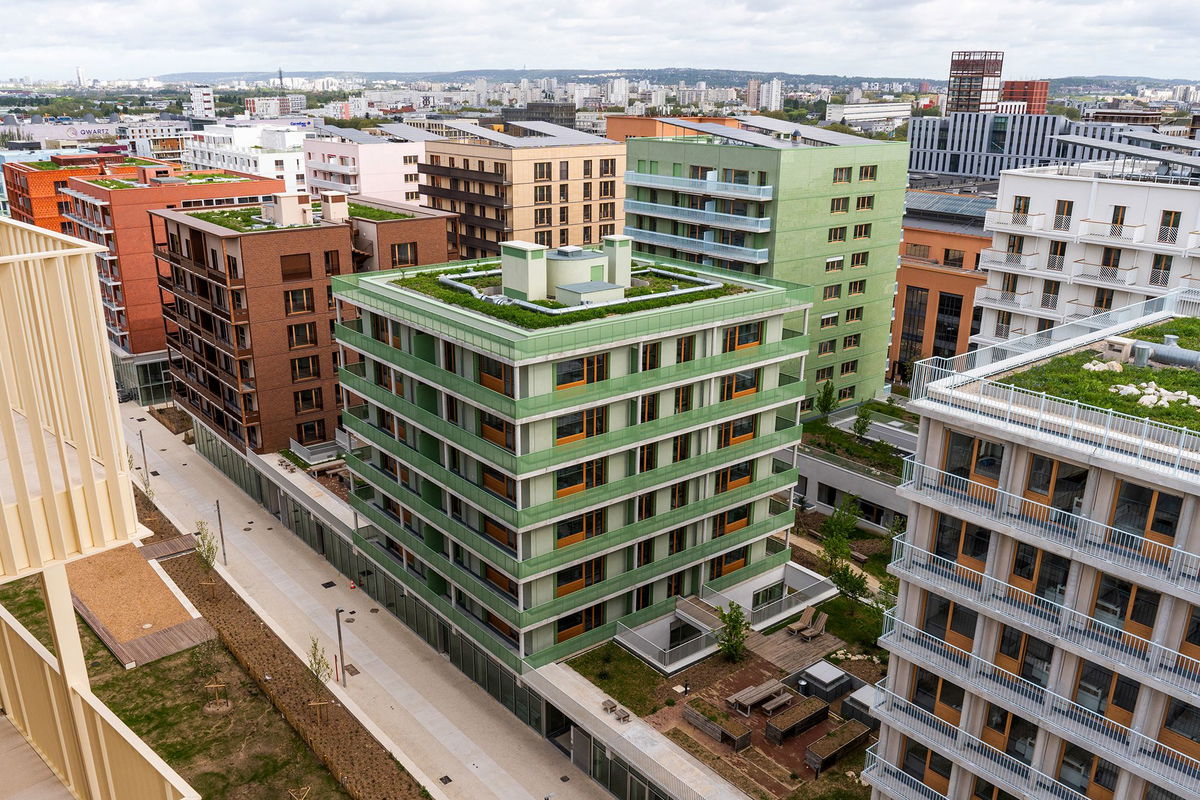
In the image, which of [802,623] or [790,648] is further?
[802,623]

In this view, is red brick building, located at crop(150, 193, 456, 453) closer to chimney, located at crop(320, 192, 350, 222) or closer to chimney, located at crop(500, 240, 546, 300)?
chimney, located at crop(320, 192, 350, 222)

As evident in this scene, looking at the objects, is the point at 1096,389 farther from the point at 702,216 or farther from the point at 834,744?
the point at 702,216

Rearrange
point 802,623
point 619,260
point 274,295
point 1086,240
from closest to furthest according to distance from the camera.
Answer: point 619,260, point 802,623, point 1086,240, point 274,295

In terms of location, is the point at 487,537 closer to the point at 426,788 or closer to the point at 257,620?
the point at 426,788

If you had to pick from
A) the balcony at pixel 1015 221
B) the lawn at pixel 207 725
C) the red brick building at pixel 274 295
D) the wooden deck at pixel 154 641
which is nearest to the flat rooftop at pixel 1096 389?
the balcony at pixel 1015 221

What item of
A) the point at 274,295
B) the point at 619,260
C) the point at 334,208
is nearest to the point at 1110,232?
the point at 619,260

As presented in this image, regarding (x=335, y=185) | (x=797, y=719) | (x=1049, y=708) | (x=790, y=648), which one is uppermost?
(x=335, y=185)
